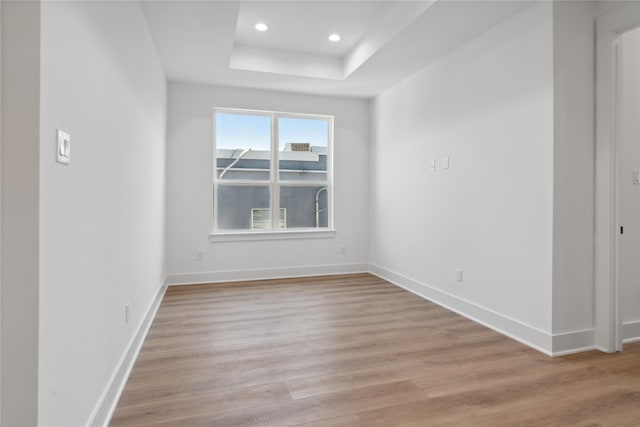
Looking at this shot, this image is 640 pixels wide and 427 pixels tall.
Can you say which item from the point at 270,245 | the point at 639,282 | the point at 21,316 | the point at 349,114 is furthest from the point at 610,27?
the point at 270,245

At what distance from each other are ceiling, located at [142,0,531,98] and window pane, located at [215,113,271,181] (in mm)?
505

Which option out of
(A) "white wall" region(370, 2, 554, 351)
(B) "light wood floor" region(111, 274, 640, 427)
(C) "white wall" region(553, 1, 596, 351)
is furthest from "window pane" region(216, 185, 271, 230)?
(C) "white wall" region(553, 1, 596, 351)

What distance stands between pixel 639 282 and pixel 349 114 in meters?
3.85

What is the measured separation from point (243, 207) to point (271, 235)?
1.85 feet

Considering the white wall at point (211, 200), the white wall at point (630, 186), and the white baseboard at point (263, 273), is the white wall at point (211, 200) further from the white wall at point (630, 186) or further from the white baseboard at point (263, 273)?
the white wall at point (630, 186)

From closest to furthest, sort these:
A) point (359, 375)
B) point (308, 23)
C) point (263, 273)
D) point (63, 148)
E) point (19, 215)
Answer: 1. point (19, 215)
2. point (63, 148)
3. point (359, 375)
4. point (308, 23)
5. point (263, 273)

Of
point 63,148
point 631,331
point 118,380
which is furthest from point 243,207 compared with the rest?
point 631,331

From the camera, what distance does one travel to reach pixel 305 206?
17.1 ft

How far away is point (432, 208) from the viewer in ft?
12.6

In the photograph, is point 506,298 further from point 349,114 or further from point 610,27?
point 349,114

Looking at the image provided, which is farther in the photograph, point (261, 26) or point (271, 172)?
point (271, 172)

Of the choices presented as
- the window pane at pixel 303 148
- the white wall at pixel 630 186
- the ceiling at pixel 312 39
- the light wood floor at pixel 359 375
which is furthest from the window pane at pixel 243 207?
the white wall at pixel 630 186

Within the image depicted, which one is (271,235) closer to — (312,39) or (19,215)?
(312,39)

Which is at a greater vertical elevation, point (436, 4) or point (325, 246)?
point (436, 4)
